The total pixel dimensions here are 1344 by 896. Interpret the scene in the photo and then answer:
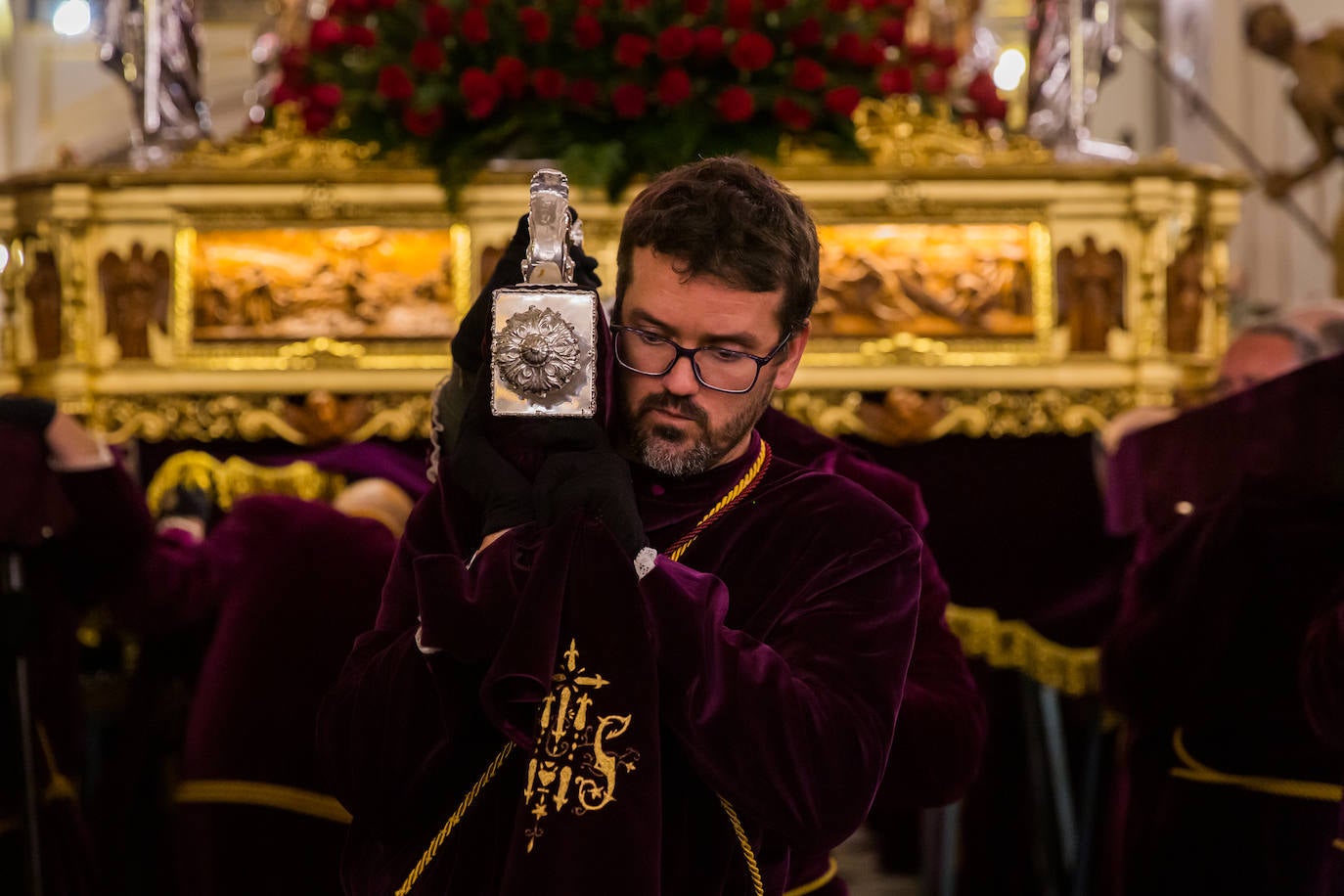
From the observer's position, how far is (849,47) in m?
4.31

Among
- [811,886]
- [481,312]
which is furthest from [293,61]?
[811,886]

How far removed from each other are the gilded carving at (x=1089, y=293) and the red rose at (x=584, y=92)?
1364 millimetres

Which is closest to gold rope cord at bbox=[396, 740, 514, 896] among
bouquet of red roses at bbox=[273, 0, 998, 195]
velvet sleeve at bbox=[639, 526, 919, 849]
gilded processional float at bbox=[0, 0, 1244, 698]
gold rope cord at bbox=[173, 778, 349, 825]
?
velvet sleeve at bbox=[639, 526, 919, 849]

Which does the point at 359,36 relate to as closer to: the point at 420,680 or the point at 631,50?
the point at 631,50

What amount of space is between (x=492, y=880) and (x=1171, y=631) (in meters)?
1.72

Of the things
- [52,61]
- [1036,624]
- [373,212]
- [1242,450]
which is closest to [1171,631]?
[1242,450]

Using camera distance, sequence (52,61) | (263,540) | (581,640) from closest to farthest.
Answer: (581,640) < (263,540) < (52,61)

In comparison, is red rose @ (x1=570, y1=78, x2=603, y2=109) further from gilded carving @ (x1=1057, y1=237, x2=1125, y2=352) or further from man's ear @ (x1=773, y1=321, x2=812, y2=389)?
man's ear @ (x1=773, y1=321, x2=812, y2=389)

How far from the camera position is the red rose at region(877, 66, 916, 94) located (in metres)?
4.33

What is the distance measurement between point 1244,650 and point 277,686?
1901mm

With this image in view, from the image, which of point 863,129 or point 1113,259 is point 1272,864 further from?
point 863,129

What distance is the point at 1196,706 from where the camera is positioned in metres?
3.00

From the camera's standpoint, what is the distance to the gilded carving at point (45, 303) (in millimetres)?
4352

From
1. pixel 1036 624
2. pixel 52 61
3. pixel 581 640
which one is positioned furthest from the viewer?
pixel 52 61
